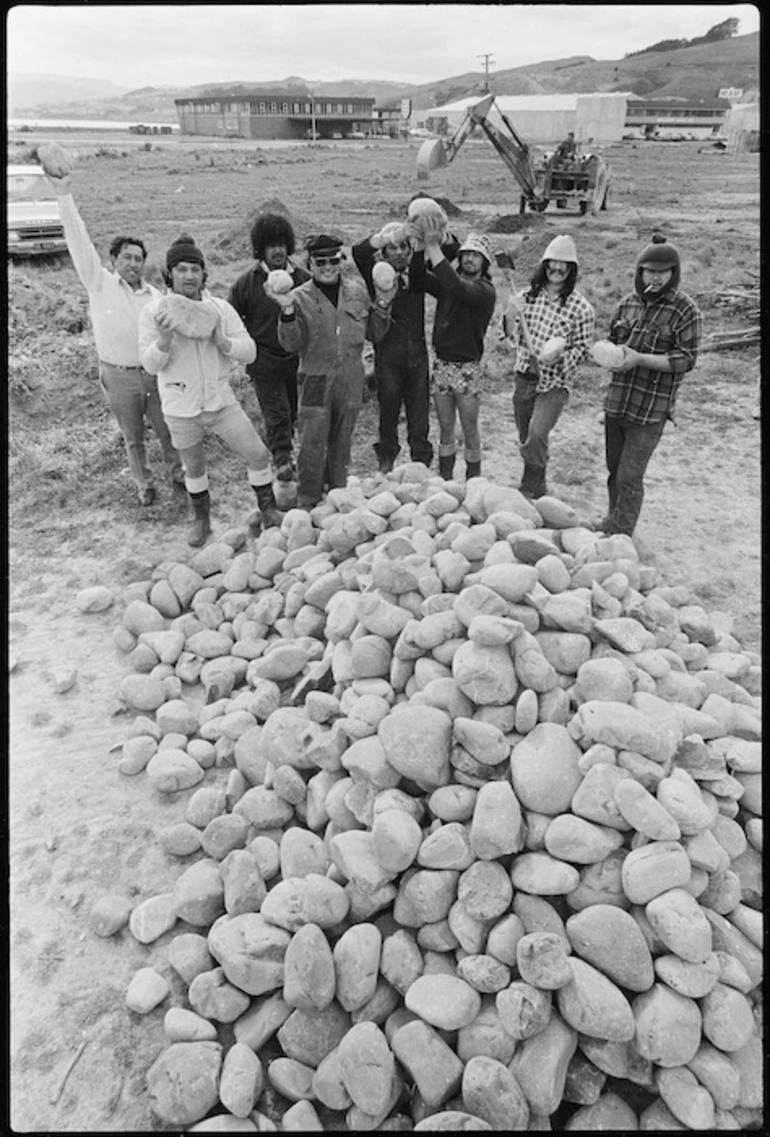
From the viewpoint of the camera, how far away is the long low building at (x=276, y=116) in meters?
51.4

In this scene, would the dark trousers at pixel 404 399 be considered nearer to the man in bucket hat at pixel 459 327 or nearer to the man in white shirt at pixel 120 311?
the man in bucket hat at pixel 459 327

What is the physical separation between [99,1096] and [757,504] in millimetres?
4938

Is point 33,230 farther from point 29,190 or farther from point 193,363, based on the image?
point 193,363

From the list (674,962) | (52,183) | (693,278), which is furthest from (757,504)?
(693,278)

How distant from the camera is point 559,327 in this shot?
13.1 ft

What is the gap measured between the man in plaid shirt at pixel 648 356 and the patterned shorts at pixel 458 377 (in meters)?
0.79

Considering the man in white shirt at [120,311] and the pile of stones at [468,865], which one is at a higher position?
the man in white shirt at [120,311]

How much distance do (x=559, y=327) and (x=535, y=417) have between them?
52 centimetres

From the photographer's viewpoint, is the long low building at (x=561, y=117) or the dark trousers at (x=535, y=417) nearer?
the dark trousers at (x=535, y=417)

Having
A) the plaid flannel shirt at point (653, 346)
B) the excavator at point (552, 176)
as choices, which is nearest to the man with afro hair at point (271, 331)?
the plaid flannel shirt at point (653, 346)

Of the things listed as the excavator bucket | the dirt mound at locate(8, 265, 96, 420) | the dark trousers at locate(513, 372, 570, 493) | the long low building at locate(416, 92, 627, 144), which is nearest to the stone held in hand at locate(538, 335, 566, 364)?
the dark trousers at locate(513, 372, 570, 493)

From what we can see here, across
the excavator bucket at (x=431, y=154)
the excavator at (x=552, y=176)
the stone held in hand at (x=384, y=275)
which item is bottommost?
the stone held in hand at (x=384, y=275)

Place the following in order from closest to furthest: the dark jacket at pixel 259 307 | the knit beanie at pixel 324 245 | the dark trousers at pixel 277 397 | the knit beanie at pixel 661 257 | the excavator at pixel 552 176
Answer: the knit beanie at pixel 661 257, the knit beanie at pixel 324 245, the dark jacket at pixel 259 307, the dark trousers at pixel 277 397, the excavator at pixel 552 176

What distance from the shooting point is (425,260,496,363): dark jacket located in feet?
13.1
